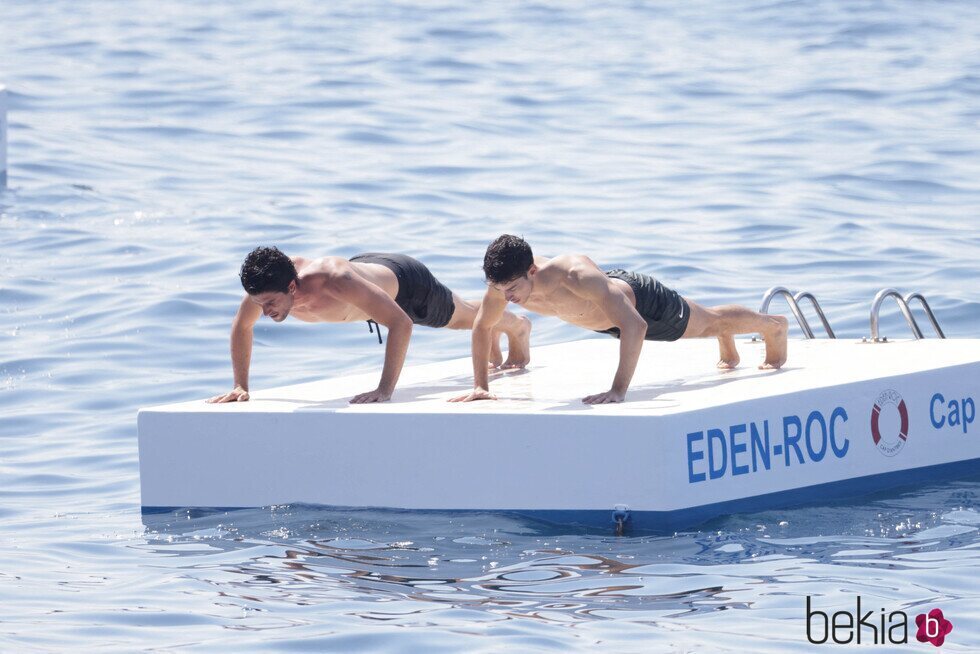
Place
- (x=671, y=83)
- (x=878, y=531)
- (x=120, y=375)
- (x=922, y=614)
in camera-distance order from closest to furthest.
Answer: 1. (x=922, y=614)
2. (x=878, y=531)
3. (x=120, y=375)
4. (x=671, y=83)

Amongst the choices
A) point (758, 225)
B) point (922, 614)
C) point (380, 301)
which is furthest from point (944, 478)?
point (758, 225)

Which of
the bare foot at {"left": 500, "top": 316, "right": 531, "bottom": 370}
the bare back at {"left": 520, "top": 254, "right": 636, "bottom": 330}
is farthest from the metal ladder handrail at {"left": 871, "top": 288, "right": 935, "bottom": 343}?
the bare foot at {"left": 500, "top": 316, "right": 531, "bottom": 370}

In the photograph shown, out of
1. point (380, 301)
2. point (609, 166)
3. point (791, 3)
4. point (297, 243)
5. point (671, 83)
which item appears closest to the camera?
point (380, 301)

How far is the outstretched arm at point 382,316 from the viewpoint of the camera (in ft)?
28.5

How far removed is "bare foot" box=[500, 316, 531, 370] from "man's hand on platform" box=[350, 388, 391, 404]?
157 centimetres

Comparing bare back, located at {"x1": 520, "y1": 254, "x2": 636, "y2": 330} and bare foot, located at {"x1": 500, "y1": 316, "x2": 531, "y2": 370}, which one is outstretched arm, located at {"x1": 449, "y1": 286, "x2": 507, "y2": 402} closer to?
bare back, located at {"x1": 520, "y1": 254, "x2": 636, "y2": 330}

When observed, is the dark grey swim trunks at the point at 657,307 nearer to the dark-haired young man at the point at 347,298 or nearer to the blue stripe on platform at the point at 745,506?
the dark-haired young man at the point at 347,298

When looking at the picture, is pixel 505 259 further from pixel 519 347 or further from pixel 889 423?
pixel 889 423

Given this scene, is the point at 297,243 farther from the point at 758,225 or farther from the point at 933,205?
the point at 933,205

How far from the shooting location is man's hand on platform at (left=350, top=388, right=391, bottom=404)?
8.62 metres

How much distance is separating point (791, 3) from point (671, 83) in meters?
7.35

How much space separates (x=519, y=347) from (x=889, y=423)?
92.2 inches

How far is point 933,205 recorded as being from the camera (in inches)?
Answer: 742

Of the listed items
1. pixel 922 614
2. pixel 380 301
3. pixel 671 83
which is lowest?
pixel 922 614
